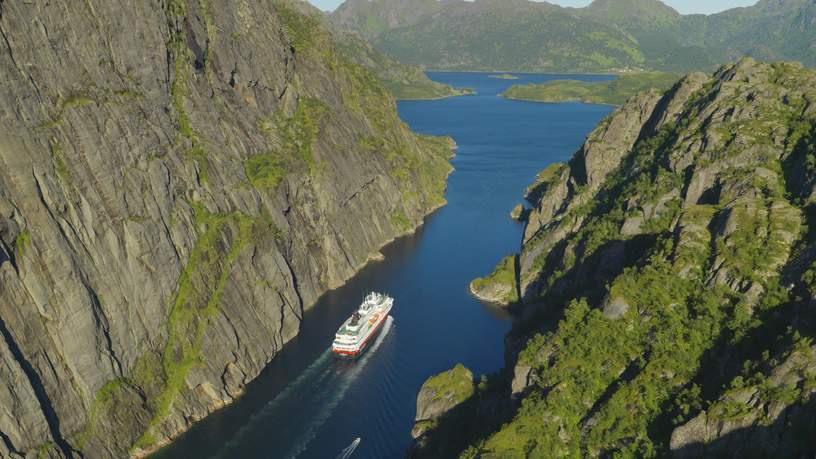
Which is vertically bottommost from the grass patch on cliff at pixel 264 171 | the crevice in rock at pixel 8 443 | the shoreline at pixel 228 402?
the shoreline at pixel 228 402

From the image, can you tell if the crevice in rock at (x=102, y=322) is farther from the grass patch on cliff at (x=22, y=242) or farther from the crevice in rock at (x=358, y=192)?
the crevice in rock at (x=358, y=192)

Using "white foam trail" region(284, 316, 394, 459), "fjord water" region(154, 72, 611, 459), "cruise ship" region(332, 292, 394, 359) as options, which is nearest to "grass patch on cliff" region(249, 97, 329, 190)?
"fjord water" region(154, 72, 611, 459)

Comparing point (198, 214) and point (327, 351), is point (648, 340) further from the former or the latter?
point (198, 214)

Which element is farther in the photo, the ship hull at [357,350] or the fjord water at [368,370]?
the ship hull at [357,350]

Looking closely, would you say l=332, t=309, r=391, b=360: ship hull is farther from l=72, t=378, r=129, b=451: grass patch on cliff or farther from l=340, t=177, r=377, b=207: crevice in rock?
l=340, t=177, r=377, b=207: crevice in rock

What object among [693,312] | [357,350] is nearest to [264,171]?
[357,350]

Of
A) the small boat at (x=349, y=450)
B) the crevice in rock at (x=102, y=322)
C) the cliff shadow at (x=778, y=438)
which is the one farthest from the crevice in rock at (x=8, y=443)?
the cliff shadow at (x=778, y=438)
